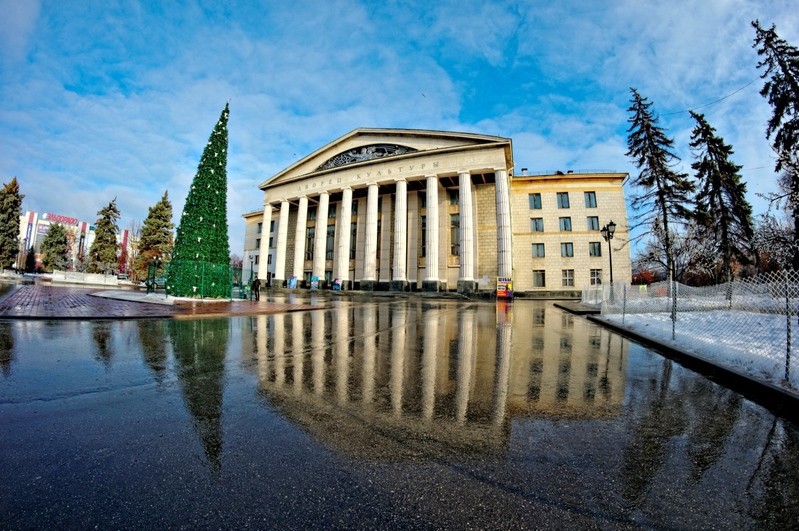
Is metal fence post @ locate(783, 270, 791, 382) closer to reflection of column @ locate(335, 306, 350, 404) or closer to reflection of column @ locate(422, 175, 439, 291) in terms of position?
reflection of column @ locate(335, 306, 350, 404)

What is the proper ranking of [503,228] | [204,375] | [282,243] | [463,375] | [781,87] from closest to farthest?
[204,375] → [463,375] → [781,87] → [503,228] → [282,243]

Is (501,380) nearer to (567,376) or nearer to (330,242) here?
(567,376)

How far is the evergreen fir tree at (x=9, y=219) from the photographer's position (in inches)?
1748

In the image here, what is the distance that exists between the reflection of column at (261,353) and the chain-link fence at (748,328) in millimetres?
6733

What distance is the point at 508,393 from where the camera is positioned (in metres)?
4.17

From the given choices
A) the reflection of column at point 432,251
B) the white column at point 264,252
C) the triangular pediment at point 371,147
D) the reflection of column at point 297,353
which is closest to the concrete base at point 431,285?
the reflection of column at point 432,251

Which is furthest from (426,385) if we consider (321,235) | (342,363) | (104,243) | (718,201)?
(104,243)

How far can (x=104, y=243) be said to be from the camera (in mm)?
47719

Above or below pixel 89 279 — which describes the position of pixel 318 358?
below

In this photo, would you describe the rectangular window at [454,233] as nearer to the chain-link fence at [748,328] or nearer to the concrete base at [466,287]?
the concrete base at [466,287]

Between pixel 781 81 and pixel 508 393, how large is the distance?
22604 mm

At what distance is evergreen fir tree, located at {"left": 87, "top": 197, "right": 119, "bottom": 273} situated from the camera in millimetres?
46781

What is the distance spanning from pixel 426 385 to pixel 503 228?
33372 millimetres

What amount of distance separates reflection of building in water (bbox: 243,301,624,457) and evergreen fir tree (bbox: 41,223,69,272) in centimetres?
7946
